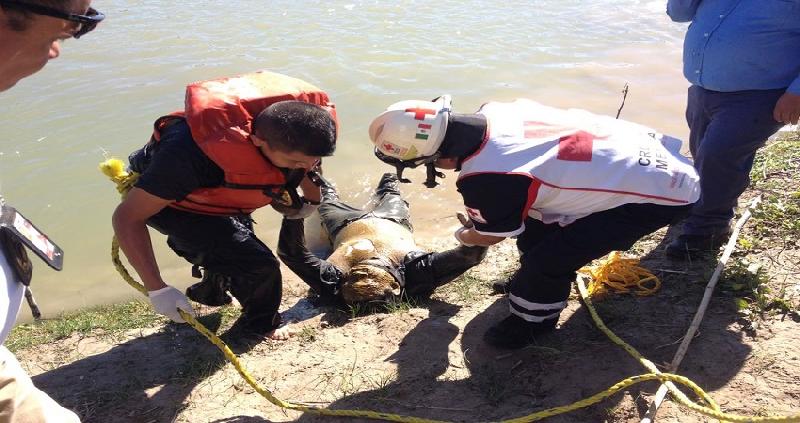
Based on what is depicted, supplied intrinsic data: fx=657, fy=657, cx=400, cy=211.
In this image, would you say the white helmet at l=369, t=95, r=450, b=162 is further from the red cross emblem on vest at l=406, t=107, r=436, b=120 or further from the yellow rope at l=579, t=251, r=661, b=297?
the yellow rope at l=579, t=251, r=661, b=297

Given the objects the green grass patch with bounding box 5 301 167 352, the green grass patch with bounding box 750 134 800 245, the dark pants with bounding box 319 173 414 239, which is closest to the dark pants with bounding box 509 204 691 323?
the green grass patch with bounding box 750 134 800 245

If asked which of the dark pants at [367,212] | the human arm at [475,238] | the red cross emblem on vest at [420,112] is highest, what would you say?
the red cross emblem on vest at [420,112]

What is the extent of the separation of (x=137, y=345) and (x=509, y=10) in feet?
32.2

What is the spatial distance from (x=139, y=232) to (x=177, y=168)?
34 cm

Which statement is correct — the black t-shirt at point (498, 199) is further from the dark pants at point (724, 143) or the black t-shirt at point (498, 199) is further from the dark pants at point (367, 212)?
the dark pants at point (367, 212)

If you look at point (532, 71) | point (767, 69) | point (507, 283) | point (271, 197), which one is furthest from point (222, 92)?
point (532, 71)

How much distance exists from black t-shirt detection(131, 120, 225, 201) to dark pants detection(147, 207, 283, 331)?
321mm

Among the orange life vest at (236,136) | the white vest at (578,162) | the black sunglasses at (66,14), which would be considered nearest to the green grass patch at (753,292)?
the white vest at (578,162)

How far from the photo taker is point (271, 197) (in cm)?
338

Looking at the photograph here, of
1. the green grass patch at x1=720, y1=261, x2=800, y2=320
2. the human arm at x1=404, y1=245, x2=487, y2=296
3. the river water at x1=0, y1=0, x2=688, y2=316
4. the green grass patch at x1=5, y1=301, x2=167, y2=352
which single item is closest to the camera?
the green grass patch at x1=720, y1=261, x2=800, y2=320

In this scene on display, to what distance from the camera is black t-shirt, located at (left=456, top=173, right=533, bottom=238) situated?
2.85 meters

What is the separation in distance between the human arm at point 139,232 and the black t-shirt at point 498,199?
1382mm

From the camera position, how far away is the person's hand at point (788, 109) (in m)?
3.32

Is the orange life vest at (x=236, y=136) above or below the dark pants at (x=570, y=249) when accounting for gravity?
above
